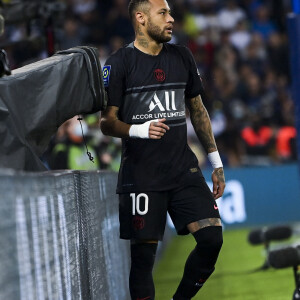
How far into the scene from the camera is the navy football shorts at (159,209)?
5508 mm

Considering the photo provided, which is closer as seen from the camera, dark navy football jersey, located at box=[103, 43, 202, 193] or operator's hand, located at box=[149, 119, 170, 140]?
operator's hand, located at box=[149, 119, 170, 140]

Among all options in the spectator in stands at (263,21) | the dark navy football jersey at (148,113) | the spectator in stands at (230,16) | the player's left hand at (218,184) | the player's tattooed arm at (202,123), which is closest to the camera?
the dark navy football jersey at (148,113)

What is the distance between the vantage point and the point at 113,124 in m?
→ 5.51

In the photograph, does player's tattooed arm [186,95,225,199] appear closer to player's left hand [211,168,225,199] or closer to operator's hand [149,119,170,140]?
player's left hand [211,168,225,199]

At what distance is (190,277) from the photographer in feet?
18.5

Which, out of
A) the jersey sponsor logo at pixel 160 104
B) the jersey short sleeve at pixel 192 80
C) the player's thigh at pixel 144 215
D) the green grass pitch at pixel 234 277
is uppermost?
the jersey short sleeve at pixel 192 80

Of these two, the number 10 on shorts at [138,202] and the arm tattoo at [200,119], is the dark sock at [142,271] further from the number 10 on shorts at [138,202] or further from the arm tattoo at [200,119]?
the arm tattoo at [200,119]

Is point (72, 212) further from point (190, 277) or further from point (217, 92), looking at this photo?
point (217, 92)

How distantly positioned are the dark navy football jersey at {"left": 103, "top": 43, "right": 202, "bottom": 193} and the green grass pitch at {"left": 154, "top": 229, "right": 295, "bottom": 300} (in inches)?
101

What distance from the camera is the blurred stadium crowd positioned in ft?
56.3

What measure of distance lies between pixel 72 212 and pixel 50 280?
0.83 meters

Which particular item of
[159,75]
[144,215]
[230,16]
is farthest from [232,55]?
[144,215]

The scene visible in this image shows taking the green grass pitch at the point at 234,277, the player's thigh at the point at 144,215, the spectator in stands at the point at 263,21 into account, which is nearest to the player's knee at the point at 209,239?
the player's thigh at the point at 144,215

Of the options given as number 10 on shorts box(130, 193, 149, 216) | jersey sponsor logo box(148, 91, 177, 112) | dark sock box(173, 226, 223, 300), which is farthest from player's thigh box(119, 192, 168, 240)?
jersey sponsor logo box(148, 91, 177, 112)
